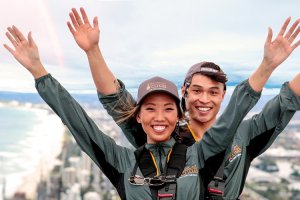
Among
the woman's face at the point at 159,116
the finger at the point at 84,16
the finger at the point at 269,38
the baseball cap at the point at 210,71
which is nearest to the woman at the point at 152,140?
the woman's face at the point at 159,116

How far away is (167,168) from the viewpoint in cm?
328

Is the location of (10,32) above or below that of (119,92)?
above

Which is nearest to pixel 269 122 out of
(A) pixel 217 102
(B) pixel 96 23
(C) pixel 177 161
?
(A) pixel 217 102

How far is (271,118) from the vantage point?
3.54 metres

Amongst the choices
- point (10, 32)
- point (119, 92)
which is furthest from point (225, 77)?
point (10, 32)

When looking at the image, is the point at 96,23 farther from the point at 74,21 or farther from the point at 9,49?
the point at 9,49

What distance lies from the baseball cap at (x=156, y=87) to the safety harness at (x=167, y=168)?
15.5 inches

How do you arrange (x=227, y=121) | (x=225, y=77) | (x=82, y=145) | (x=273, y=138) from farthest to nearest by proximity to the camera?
(x=225, y=77) < (x=273, y=138) < (x=82, y=145) < (x=227, y=121)

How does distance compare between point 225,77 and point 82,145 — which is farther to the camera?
point 225,77

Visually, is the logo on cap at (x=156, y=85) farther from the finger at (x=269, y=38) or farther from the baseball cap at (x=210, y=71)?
the finger at (x=269, y=38)

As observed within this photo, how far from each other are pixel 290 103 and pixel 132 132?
4.56ft

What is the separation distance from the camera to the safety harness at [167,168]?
10.3ft

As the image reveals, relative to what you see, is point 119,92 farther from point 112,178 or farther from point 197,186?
point 197,186

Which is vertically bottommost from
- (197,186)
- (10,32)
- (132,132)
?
(197,186)
